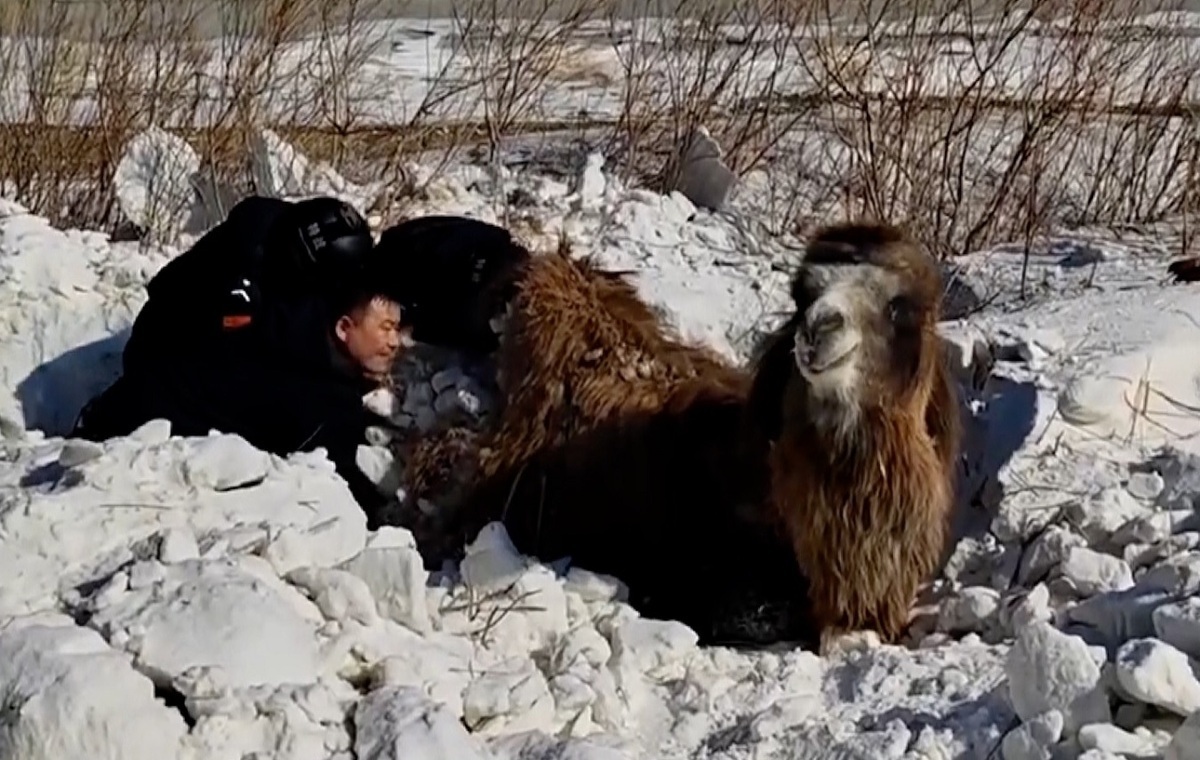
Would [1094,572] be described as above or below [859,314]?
below

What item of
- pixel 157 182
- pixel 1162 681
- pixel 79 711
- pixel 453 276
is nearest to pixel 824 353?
pixel 1162 681

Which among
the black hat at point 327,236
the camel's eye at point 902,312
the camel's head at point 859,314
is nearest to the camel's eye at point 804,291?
the camel's head at point 859,314

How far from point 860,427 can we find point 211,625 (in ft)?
5.07

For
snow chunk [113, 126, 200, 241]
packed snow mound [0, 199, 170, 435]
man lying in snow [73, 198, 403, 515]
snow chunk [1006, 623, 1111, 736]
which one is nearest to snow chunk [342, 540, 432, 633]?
man lying in snow [73, 198, 403, 515]

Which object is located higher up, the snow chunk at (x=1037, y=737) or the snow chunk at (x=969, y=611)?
the snow chunk at (x=1037, y=737)

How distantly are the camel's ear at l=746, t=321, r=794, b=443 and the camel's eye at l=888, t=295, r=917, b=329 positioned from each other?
276 mm

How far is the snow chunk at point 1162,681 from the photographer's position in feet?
11.9

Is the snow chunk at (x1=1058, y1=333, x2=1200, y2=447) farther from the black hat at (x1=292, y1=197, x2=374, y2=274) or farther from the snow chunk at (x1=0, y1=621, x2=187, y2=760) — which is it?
the snow chunk at (x1=0, y1=621, x2=187, y2=760)

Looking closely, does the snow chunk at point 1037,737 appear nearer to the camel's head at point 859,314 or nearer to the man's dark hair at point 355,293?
the camel's head at point 859,314

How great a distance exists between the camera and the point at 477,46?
8711 millimetres

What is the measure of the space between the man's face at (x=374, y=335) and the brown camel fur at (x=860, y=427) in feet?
3.92

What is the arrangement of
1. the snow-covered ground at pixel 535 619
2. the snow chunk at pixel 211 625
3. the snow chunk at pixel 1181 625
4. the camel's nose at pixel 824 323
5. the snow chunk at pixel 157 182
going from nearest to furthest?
the snow-covered ground at pixel 535 619
the snow chunk at pixel 211 625
the snow chunk at pixel 1181 625
the camel's nose at pixel 824 323
the snow chunk at pixel 157 182

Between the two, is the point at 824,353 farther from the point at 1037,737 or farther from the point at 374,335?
the point at 374,335

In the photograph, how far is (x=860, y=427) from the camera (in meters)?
4.37
